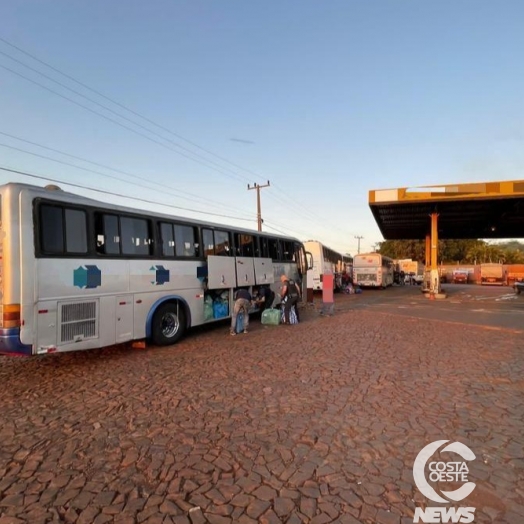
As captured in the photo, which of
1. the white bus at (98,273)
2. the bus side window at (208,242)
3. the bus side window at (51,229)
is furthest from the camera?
the bus side window at (208,242)

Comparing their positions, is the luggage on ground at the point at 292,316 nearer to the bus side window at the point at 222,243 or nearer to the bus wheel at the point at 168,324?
the bus side window at the point at 222,243

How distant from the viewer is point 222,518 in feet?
8.88

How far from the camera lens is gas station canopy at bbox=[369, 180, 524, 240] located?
20312mm

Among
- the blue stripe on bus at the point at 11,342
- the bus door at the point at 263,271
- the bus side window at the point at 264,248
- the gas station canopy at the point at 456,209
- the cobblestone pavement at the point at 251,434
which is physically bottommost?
the cobblestone pavement at the point at 251,434

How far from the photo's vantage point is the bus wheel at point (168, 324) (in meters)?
8.69

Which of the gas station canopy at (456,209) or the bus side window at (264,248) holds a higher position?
the gas station canopy at (456,209)

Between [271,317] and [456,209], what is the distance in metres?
18.8

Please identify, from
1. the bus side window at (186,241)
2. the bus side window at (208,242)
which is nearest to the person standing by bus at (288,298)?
the bus side window at (208,242)

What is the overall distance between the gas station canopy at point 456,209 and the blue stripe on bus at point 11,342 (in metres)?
19.3

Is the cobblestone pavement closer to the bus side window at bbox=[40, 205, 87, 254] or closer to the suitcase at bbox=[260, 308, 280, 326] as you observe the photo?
the bus side window at bbox=[40, 205, 87, 254]

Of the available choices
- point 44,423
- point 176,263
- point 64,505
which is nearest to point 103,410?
point 44,423

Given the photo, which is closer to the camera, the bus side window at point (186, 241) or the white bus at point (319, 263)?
the bus side window at point (186, 241)

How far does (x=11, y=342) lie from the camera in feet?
19.2

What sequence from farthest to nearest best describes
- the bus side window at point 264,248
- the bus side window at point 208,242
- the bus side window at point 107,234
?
the bus side window at point 264,248, the bus side window at point 208,242, the bus side window at point 107,234
